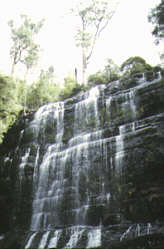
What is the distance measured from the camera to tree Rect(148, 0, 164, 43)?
1669cm

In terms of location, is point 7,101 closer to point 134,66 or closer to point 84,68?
point 84,68

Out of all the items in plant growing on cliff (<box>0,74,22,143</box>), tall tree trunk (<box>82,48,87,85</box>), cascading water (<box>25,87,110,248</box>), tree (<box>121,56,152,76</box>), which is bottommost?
cascading water (<box>25,87,110,248</box>)

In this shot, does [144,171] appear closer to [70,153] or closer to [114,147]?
[114,147]

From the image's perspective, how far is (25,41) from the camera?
3050 centimetres

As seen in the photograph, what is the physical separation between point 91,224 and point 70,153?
4.21m

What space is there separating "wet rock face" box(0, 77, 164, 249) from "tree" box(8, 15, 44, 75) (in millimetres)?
13560

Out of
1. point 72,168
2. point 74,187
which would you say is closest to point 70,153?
point 72,168

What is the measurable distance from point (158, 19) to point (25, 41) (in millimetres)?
17363

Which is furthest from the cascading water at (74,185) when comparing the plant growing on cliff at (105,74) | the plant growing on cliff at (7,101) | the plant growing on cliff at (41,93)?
the plant growing on cliff at (41,93)

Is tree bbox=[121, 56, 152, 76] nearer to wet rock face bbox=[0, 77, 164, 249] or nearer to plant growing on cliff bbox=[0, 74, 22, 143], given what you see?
wet rock face bbox=[0, 77, 164, 249]

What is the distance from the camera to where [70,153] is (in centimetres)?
1556

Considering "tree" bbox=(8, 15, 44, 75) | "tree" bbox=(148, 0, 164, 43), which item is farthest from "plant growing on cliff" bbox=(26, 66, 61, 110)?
"tree" bbox=(148, 0, 164, 43)

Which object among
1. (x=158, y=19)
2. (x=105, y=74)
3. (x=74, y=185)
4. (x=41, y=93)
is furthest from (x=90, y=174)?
(x=41, y=93)

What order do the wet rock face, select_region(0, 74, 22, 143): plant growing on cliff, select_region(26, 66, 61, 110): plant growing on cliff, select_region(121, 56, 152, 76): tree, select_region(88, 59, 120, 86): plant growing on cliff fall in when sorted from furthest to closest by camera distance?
select_region(26, 66, 61, 110): plant growing on cliff < select_region(88, 59, 120, 86): plant growing on cliff < select_region(121, 56, 152, 76): tree < select_region(0, 74, 22, 143): plant growing on cliff < the wet rock face
